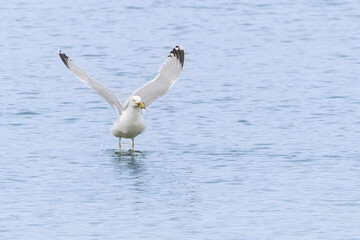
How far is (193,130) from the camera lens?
18672 millimetres

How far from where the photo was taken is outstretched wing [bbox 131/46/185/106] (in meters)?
17.8

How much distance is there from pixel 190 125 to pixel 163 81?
42.6 inches

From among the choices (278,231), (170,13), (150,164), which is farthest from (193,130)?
(170,13)

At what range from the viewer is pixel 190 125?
62.5ft

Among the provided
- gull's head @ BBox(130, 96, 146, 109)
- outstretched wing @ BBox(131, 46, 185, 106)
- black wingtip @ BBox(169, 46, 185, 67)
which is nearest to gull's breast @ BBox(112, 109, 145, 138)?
gull's head @ BBox(130, 96, 146, 109)

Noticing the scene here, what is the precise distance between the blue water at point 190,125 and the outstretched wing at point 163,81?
0.73m

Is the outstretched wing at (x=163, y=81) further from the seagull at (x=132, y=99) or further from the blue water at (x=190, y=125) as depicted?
the blue water at (x=190, y=125)

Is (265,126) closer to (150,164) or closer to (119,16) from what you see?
(150,164)

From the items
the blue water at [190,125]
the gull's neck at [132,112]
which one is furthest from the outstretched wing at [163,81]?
the blue water at [190,125]

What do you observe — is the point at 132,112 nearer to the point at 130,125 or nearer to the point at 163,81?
the point at 130,125

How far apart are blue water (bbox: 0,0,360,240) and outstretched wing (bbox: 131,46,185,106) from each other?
0.73 meters

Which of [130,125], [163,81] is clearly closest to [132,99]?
[130,125]

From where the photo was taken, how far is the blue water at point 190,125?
533 inches

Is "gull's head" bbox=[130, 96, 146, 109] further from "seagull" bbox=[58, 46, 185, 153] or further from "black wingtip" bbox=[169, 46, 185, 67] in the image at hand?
"black wingtip" bbox=[169, 46, 185, 67]
